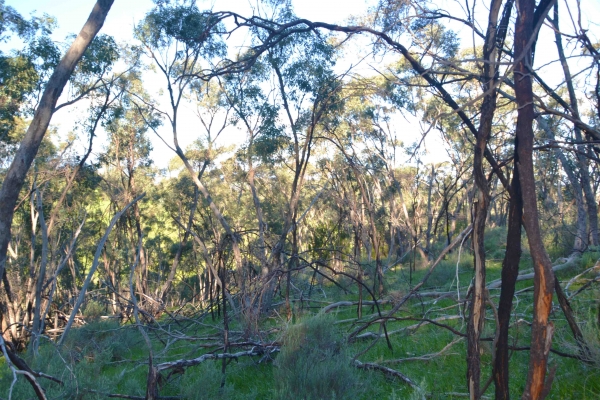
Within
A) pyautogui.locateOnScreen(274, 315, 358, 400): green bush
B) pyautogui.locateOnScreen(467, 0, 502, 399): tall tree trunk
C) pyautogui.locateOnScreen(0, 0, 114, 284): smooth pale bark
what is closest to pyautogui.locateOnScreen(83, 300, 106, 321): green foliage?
pyautogui.locateOnScreen(0, 0, 114, 284): smooth pale bark

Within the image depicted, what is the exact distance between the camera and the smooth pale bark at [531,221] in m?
2.51

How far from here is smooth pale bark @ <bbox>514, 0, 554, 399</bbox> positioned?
2.51 metres

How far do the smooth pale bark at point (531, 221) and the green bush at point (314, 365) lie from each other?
1644 millimetres

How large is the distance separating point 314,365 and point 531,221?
248 cm

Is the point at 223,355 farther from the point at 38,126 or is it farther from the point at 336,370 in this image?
the point at 38,126

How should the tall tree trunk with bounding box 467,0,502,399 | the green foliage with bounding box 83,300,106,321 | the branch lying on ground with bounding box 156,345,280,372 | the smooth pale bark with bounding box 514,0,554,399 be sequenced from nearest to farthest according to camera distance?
the smooth pale bark with bounding box 514,0,554,399 < the tall tree trunk with bounding box 467,0,502,399 < the branch lying on ground with bounding box 156,345,280,372 < the green foliage with bounding box 83,300,106,321

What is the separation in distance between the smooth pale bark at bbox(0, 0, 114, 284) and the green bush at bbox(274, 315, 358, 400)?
3.17 m

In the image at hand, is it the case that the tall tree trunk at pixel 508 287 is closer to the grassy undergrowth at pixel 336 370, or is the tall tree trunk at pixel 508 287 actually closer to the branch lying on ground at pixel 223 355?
the grassy undergrowth at pixel 336 370

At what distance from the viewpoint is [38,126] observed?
5.72m

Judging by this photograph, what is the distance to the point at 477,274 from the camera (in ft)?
9.31

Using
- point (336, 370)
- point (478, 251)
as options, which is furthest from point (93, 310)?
point (478, 251)

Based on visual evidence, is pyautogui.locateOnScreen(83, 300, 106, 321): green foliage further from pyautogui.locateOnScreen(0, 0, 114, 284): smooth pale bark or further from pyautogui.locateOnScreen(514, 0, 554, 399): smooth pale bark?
pyautogui.locateOnScreen(514, 0, 554, 399): smooth pale bark

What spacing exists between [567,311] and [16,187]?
5.36 m

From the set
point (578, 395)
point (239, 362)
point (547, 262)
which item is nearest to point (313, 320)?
point (239, 362)
